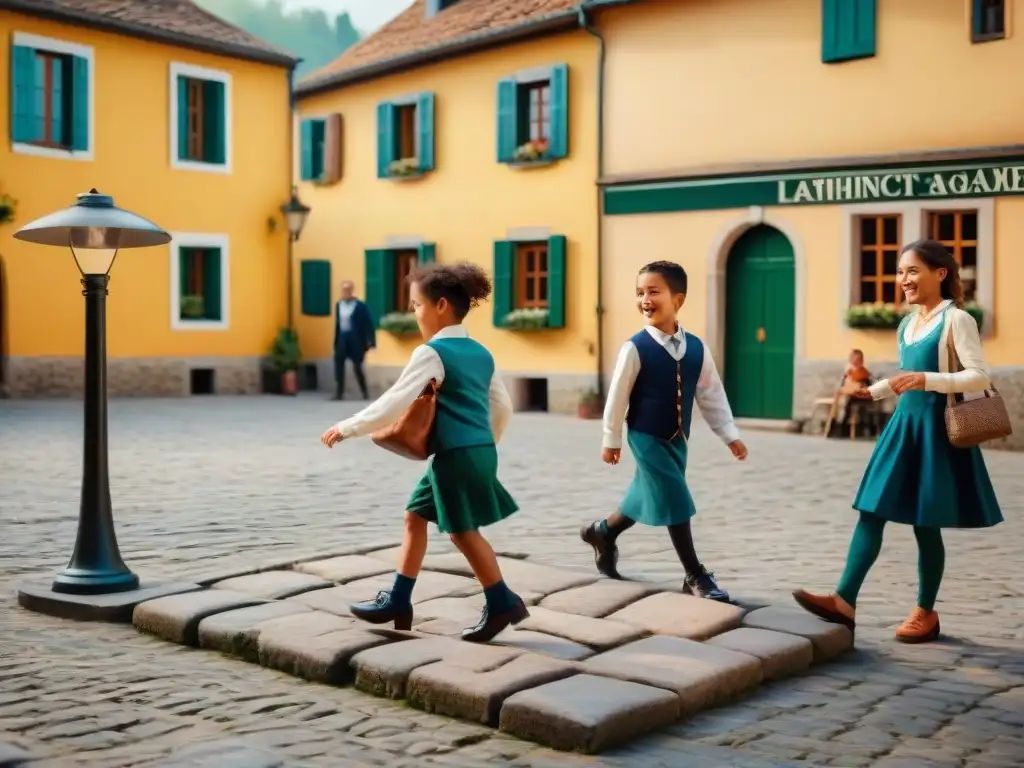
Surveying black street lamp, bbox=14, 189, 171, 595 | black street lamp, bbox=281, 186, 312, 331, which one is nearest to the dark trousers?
black street lamp, bbox=281, 186, 312, 331

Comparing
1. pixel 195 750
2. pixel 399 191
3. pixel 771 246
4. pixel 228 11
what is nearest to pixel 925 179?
pixel 771 246

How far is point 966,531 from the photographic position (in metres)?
8.46

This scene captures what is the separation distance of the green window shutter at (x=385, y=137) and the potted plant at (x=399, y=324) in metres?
2.38

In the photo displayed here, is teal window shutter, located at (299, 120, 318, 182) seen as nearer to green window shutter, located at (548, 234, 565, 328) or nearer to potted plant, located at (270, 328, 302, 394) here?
potted plant, located at (270, 328, 302, 394)

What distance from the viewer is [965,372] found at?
5.32 m

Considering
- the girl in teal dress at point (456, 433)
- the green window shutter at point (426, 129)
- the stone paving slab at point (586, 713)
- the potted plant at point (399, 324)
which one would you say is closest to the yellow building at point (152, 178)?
the potted plant at point (399, 324)

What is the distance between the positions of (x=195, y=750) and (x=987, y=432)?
3.16 meters

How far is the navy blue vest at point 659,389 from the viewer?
5953mm

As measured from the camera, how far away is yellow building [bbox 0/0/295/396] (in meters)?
20.8

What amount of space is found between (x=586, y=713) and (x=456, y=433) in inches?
54.1

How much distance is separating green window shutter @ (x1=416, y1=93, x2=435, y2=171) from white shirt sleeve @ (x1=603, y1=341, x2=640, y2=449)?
16.7 metres

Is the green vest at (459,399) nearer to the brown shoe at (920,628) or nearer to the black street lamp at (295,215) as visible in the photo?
the brown shoe at (920,628)

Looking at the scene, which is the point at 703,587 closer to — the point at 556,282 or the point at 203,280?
the point at 556,282

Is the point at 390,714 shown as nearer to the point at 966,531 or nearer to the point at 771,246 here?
the point at 966,531
